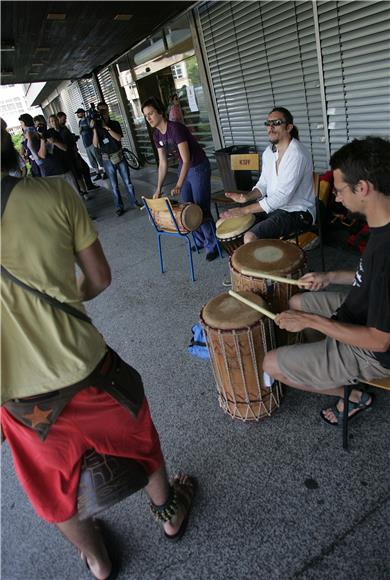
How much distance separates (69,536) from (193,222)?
2828 millimetres

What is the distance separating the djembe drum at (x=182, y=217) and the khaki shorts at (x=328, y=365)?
2.10m

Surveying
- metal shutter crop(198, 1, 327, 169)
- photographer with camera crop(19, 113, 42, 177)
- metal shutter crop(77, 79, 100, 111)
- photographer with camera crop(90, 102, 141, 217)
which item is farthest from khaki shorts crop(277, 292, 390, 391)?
metal shutter crop(77, 79, 100, 111)

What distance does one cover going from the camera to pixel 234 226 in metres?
3.21

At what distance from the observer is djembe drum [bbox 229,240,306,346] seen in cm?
219

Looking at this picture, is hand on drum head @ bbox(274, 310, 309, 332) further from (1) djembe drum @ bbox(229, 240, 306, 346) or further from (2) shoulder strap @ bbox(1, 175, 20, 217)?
(2) shoulder strap @ bbox(1, 175, 20, 217)

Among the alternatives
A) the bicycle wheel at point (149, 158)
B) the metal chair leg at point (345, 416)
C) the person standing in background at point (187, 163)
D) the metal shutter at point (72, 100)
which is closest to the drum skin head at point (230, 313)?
the metal chair leg at point (345, 416)

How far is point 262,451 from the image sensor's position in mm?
1996

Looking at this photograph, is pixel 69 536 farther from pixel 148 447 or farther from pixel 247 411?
pixel 247 411

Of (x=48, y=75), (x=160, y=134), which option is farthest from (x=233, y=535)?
(x=48, y=75)

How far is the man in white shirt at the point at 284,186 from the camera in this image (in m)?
2.97

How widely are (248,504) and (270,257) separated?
4.36ft

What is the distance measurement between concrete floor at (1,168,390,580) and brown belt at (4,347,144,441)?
0.78 meters

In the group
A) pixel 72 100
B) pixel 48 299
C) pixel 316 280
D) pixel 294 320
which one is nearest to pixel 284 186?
pixel 316 280

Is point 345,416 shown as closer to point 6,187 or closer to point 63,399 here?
point 63,399
